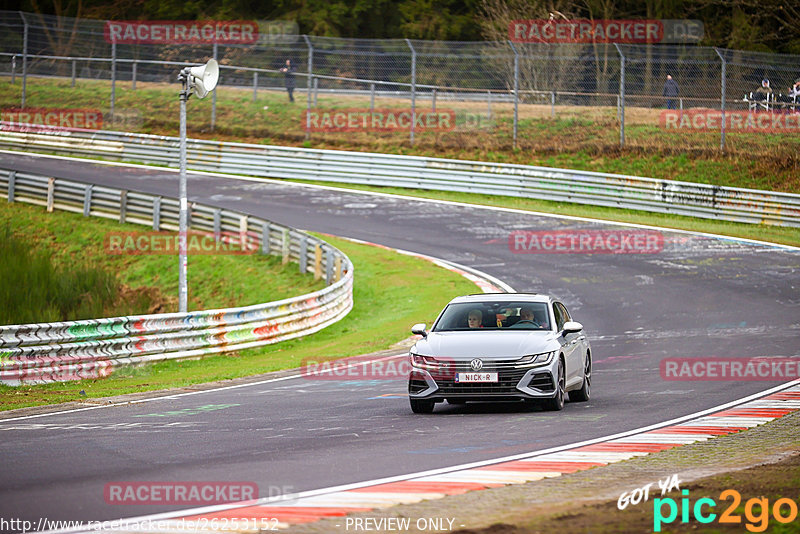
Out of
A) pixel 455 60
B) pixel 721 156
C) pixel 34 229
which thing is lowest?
pixel 34 229

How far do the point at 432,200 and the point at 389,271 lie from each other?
955cm

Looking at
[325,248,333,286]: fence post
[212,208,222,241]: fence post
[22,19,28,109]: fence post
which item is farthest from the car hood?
[22,19,28,109]: fence post

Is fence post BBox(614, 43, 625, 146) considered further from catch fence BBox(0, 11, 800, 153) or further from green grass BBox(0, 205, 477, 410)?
green grass BBox(0, 205, 477, 410)

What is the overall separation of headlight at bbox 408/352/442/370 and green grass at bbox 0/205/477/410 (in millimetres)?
4794

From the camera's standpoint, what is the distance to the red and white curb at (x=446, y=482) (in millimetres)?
7242

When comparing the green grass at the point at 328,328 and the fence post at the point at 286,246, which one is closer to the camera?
the green grass at the point at 328,328

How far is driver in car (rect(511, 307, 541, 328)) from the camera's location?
44.9ft

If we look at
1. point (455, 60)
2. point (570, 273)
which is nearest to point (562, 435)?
point (570, 273)

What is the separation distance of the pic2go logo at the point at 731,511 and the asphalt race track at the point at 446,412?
2.65 m

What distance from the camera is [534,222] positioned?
3391 centimetres

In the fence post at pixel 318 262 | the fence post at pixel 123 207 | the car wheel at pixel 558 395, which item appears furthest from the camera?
the fence post at pixel 123 207

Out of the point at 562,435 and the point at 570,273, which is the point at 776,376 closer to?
the point at 562,435

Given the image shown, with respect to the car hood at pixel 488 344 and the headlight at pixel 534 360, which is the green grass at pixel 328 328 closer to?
the car hood at pixel 488 344

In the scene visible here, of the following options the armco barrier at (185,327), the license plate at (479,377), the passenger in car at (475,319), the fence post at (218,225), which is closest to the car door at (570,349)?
the passenger in car at (475,319)
